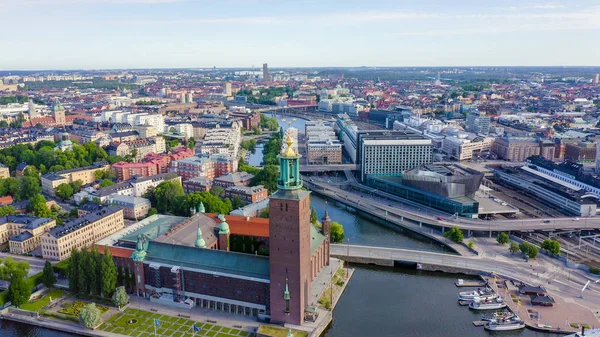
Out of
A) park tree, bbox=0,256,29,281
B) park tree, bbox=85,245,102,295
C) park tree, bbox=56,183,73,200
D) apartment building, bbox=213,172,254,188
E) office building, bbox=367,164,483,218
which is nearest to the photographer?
park tree, bbox=85,245,102,295

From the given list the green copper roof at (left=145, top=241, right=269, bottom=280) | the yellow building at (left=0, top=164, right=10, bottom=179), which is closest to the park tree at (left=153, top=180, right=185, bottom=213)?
the green copper roof at (left=145, top=241, right=269, bottom=280)

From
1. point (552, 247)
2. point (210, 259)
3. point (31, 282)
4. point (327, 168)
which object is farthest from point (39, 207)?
point (552, 247)

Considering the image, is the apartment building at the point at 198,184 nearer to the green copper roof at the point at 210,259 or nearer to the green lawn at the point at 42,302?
the green copper roof at the point at 210,259

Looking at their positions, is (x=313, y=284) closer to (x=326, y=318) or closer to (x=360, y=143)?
(x=326, y=318)

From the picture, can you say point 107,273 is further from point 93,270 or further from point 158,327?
point 158,327

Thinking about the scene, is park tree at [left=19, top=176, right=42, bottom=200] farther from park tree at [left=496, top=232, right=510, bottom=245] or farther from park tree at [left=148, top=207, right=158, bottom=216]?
park tree at [left=496, top=232, right=510, bottom=245]
